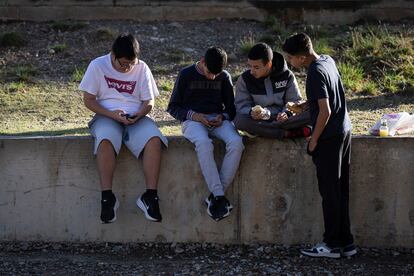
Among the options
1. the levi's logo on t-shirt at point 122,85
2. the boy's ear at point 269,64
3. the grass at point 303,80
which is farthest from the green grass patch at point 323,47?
the levi's logo on t-shirt at point 122,85

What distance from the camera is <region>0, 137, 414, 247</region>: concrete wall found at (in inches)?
254

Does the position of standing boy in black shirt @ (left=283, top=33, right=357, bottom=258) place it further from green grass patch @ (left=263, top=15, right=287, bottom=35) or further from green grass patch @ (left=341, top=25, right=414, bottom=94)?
green grass patch @ (left=263, top=15, right=287, bottom=35)

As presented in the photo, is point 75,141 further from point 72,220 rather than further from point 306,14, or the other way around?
point 306,14

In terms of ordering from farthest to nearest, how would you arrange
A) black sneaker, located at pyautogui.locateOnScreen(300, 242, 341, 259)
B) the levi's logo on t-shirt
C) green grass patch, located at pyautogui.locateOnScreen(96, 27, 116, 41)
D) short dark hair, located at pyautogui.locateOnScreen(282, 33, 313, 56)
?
→ green grass patch, located at pyautogui.locateOnScreen(96, 27, 116, 41) → the levi's logo on t-shirt → black sneaker, located at pyautogui.locateOnScreen(300, 242, 341, 259) → short dark hair, located at pyautogui.locateOnScreen(282, 33, 313, 56)

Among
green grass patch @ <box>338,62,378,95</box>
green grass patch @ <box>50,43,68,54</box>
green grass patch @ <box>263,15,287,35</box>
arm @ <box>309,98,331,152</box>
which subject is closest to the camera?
arm @ <box>309,98,331,152</box>

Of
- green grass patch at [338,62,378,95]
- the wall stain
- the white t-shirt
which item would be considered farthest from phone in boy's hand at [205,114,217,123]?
green grass patch at [338,62,378,95]

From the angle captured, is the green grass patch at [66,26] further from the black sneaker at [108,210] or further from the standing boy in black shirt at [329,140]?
the standing boy in black shirt at [329,140]

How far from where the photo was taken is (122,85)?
21.0ft

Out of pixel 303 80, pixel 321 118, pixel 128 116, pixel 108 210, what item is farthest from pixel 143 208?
pixel 303 80

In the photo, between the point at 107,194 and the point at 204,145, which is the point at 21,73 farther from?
the point at 204,145

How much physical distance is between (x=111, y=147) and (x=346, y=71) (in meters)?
4.34

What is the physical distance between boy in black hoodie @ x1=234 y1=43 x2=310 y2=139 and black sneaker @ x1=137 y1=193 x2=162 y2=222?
89 cm

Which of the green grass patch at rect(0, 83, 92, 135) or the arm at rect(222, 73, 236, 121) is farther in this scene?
the green grass patch at rect(0, 83, 92, 135)

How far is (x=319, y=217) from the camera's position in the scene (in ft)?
21.3
